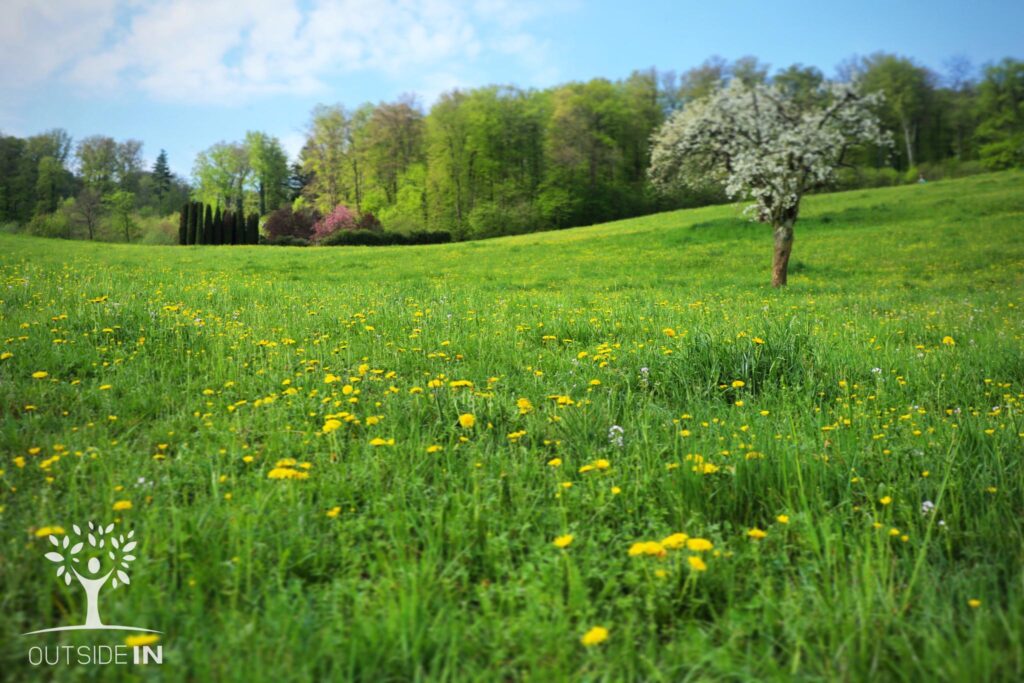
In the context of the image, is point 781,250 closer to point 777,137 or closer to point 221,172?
point 777,137

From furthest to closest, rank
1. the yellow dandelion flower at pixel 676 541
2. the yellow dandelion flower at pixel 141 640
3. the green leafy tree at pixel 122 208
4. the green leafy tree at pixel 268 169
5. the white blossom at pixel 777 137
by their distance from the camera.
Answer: the green leafy tree at pixel 268 169, the green leafy tree at pixel 122 208, the white blossom at pixel 777 137, the yellow dandelion flower at pixel 676 541, the yellow dandelion flower at pixel 141 640

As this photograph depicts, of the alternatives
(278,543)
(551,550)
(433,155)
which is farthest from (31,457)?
(433,155)

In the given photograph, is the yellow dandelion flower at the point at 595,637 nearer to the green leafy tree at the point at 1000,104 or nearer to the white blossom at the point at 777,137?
the white blossom at the point at 777,137

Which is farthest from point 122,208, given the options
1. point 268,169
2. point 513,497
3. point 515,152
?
point 513,497

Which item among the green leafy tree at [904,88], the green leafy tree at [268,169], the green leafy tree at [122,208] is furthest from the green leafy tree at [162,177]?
the green leafy tree at [904,88]

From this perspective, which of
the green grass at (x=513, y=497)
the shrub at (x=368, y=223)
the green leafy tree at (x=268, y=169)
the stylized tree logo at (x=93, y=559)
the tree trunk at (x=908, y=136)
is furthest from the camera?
the green leafy tree at (x=268, y=169)

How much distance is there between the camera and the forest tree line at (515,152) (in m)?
57.5

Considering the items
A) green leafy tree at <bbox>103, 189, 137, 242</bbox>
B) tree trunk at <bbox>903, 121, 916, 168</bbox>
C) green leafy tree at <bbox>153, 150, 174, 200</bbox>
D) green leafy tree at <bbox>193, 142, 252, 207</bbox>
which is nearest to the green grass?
tree trunk at <bbox>903, 121, 916, 168</bbox>

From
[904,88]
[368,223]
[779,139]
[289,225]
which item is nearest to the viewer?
[779,139]

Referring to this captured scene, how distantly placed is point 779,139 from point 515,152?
171 feet

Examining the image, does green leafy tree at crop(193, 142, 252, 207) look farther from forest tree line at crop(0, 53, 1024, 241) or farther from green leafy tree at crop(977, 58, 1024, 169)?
green leafy tree at crop(977, 58, 1024, 169)

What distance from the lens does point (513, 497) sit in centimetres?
281

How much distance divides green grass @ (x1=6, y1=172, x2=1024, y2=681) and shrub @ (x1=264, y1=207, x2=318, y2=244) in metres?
56.2

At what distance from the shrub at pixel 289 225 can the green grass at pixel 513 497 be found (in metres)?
56.2
